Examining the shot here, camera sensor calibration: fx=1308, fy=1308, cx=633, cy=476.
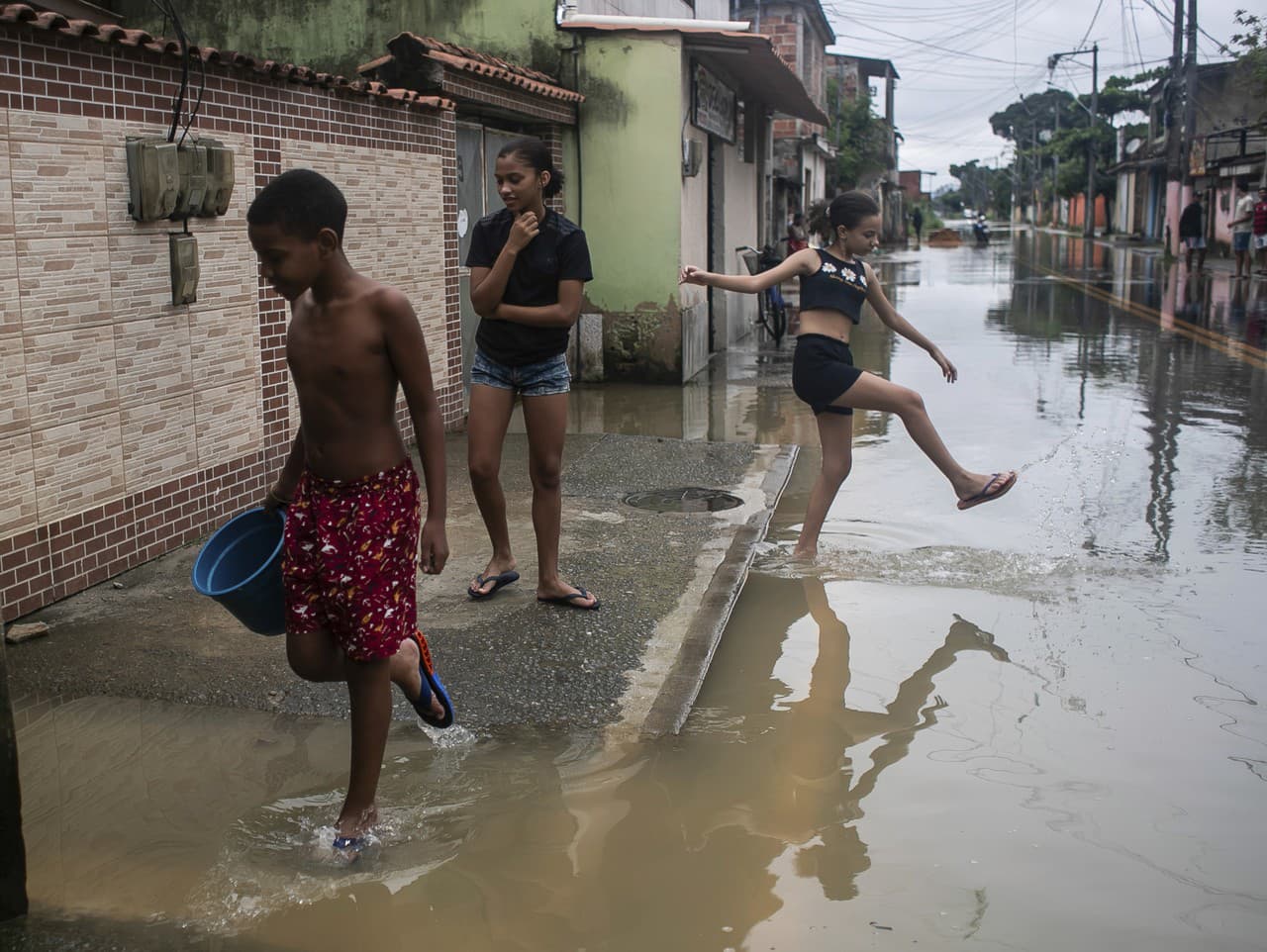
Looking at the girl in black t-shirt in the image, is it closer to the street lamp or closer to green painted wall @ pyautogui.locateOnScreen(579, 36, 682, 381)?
green painted wall @ pyautogui.locateOnScreen(579, 36, 682, 381)

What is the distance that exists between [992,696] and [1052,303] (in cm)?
1855

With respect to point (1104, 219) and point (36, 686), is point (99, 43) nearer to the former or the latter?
point (36, 686)

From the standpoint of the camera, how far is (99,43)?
18.7 ft

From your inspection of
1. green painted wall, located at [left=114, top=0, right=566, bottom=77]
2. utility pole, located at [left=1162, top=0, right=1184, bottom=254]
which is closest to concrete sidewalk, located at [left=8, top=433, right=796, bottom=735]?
green painted wall, located at [left=114, top=0, right=566, bottom=77]

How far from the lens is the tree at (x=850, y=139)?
4222 centimetres

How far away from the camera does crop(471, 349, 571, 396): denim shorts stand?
5305 mm

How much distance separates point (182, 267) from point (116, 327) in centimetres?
53

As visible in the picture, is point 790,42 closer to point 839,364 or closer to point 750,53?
point 750,53

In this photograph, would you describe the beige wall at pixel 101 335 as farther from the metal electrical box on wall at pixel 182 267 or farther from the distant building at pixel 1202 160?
the distant building at pixel 1202 160

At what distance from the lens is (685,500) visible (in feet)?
25.0

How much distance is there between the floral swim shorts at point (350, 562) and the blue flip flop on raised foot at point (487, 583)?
210 centimetres

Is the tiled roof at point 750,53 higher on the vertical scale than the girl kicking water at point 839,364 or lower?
higher

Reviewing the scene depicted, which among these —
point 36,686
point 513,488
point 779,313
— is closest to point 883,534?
point 513,488

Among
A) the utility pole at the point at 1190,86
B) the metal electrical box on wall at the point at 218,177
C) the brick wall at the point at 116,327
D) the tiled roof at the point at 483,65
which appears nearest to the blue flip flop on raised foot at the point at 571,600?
the brick wall at the point at 116,327
